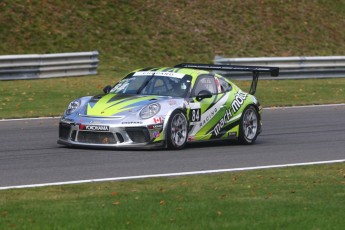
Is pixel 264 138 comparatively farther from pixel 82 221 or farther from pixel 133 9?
pixel 133 9

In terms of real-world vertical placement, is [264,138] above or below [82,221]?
below

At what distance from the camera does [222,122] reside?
1623 cm

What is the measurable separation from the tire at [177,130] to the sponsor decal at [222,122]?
0.86 m

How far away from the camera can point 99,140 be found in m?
14.7

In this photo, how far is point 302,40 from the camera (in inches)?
1387

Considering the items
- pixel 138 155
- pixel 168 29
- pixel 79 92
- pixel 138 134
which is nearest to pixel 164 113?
pixel 138 134

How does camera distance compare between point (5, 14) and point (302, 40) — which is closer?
point (5, 14)

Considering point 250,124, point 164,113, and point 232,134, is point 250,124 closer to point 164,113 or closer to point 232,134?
point 232,134

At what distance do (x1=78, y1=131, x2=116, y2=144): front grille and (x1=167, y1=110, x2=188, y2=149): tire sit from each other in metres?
0.89

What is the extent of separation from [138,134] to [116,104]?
2.22ft

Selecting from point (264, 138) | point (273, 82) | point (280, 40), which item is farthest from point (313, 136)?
point (280, 40)

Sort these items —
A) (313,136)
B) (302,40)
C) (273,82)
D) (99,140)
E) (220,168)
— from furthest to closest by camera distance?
(302,40) → (273,82) → (313,136) → (99,140) → (220,168)

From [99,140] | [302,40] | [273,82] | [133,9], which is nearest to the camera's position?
[99,140]

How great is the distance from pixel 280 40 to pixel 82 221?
1047 inches
